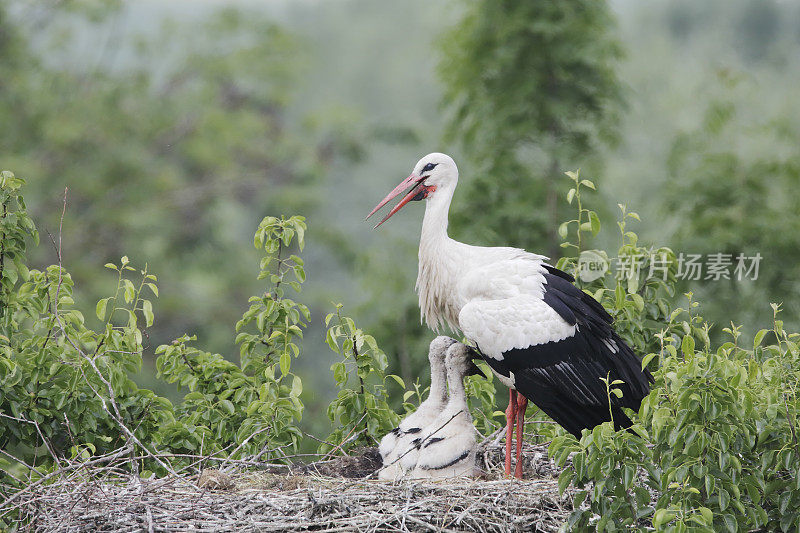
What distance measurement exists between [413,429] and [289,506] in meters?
1.24

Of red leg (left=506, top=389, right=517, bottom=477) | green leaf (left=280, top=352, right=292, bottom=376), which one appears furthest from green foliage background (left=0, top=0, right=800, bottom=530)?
red leg (left=506, top=389, right=517, bottom=477)

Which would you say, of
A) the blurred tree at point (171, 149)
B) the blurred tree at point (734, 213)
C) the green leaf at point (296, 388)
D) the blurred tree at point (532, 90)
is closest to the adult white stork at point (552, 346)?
the green leaf at point (296, 388)

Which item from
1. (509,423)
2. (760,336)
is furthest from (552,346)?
(760,336)

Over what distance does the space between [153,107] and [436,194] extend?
15.5 m

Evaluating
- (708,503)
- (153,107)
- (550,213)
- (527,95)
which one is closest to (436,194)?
(708,503)

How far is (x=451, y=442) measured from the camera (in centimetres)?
597

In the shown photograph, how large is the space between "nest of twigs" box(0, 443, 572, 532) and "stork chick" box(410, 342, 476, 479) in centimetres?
39

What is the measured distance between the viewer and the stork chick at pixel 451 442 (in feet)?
19.3

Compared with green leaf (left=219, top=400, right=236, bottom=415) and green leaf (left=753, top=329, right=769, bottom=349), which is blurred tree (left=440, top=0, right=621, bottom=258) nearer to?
green leaf (left=219, top=400, right=236, bottom=415)

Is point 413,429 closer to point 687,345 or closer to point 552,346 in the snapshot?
point 552,346

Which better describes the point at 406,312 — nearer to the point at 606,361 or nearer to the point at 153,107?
the point at 606,361

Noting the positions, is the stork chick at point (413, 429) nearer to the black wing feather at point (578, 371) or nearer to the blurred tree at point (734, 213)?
the black wing feather at point (578, 371)

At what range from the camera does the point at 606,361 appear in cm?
594

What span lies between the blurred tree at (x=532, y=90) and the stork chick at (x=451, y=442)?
6194 millimetres
